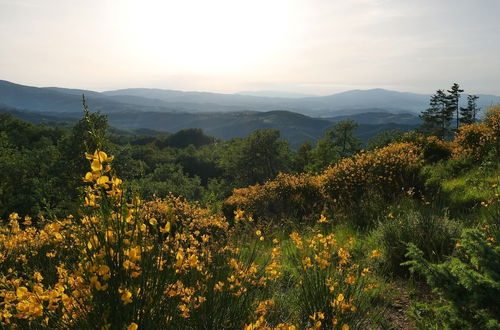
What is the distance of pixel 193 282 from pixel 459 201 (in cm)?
615

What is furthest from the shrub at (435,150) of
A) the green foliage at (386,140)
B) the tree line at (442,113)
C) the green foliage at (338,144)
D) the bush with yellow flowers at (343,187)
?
the tree line at (442,113)

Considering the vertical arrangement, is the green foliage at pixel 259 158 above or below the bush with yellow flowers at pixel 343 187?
below

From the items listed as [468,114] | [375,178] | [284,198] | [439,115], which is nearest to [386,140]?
[439,115]

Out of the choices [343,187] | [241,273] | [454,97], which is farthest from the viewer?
[454,97]

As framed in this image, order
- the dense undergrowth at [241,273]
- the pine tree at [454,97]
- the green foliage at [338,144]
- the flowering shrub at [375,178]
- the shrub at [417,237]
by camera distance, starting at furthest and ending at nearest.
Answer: the pine tree at [454,97]
the green foliage at [338,144]
the flowering shrub at [375,178]
the shrub at [417,237]
the dense undergrowth at [241,273]

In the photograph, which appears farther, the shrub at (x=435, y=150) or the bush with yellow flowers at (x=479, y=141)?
the shrub at (x=435, y=150)

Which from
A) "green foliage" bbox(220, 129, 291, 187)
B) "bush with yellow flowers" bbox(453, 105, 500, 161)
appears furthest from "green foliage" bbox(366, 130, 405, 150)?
"green foliage" bbox(220, 129, 291, 187)

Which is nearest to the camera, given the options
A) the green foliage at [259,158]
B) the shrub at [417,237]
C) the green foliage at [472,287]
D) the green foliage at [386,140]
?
the green foliage at [472,287]

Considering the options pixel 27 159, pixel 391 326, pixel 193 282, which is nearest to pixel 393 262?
pixel 391 326

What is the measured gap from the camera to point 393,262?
→ 4551 mm

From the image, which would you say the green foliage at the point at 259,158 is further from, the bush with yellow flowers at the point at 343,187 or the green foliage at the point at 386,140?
the bush with yellow flowers at the point at 343,187

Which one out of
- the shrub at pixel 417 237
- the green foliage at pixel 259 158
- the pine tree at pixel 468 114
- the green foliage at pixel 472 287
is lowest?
the green foliage at pixel 259 158

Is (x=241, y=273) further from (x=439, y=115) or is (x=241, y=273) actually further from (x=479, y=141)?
(x=439, y=115)

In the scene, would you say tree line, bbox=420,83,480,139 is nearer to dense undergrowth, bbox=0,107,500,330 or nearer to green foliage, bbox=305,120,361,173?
green foliage, bbox=305,120,361,173
